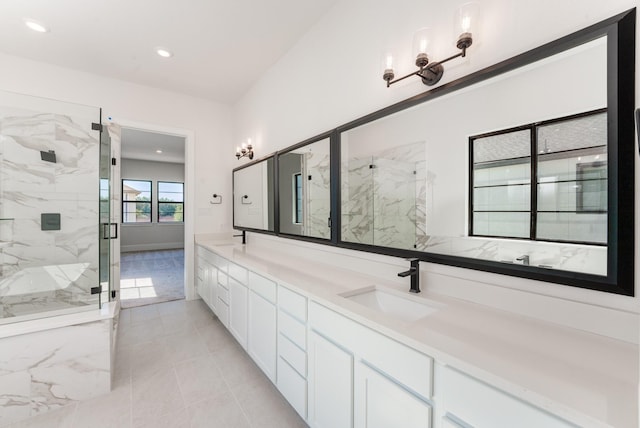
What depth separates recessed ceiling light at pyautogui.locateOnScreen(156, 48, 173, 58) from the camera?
283cm

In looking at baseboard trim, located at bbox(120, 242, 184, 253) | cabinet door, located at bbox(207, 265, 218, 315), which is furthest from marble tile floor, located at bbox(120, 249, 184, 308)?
cabinet door, located at bbox(207, 265, 218, 315)

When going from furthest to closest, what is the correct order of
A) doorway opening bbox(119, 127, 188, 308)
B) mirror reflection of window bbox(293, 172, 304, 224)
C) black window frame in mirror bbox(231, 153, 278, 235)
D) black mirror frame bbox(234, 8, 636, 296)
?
doorway opening bbox(119, 127, 188, 308), black window frame in mirror bbox(231, 153, 278, 235), mirror reflection of window bbox(293, 172, 304, 224), black mirror frame bbox(234, 8, 636, 296)

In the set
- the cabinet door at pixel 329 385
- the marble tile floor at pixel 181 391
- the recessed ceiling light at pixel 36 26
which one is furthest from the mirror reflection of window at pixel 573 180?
the recessed ceiling light at pixel 36 26

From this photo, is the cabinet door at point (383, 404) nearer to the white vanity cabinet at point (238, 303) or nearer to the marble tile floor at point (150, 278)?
the white vanity cabinet at point (238, 303)

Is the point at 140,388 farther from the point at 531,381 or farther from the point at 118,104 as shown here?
the point at 118,104

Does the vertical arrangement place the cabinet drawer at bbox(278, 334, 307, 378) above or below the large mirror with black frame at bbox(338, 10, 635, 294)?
below

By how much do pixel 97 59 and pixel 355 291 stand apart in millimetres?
3706

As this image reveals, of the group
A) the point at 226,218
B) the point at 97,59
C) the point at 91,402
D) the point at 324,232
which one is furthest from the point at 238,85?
the point at 91,402

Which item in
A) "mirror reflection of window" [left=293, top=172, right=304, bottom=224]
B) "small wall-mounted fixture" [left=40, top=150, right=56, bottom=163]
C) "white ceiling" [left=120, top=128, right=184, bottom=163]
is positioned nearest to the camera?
"small wall-mounted fixture" [left=40, top=150, right=56, bottom=163]

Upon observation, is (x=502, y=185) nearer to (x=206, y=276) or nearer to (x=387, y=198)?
(x=387, y=198)

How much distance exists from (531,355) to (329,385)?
0.89m

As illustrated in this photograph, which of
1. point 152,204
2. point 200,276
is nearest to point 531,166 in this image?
point 200,276

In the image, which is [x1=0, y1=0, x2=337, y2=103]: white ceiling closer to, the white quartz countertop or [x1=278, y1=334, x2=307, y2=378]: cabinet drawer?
the white quartz countertop

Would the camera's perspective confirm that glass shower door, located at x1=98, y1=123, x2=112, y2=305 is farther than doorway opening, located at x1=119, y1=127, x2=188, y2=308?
No
